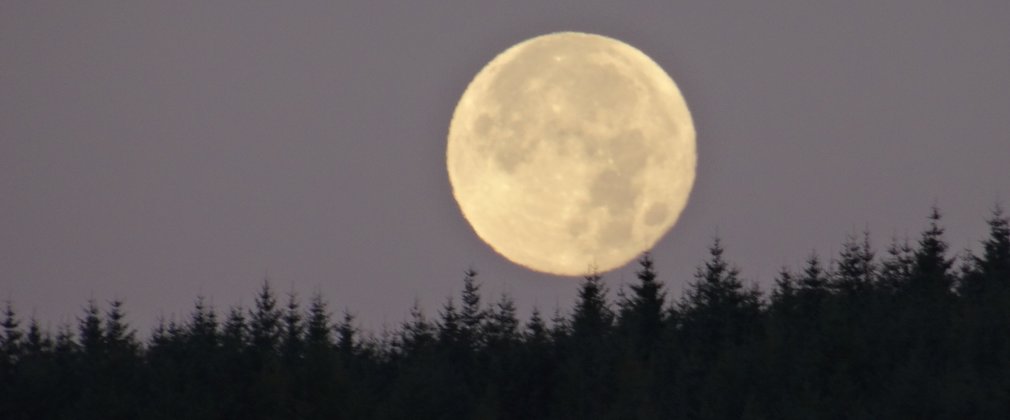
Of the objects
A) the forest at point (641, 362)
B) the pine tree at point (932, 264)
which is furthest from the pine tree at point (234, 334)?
the pine tree at point (932, 264)

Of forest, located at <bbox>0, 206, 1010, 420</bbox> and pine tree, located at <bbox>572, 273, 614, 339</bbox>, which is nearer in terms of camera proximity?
forest, located at <bbox>0, 206, 1010, 420</bbox>

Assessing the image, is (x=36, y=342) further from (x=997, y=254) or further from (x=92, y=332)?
(x=997, y=254)

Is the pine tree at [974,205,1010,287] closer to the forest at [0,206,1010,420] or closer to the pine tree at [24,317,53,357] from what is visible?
the forest at [0,206,1010,420]

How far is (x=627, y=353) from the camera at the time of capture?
203 feet

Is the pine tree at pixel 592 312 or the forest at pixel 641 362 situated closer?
the forest at pixel 641 362

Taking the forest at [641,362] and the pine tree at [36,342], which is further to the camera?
the pine tree at [36,342]

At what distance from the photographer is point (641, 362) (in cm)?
6475

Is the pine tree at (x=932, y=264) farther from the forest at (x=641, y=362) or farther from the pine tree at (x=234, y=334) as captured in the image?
the pine tree at (x=234, y=334)

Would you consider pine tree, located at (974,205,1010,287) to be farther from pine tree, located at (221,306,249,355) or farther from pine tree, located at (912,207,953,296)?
pine tree, located at (221,306,249,355)

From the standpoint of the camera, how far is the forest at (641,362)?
56.9 metres

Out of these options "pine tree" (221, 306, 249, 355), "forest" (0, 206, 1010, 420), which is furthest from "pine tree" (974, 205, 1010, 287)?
"pine tree" (221, 306, 249, 355)

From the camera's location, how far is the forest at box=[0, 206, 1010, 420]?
56938 millimetres

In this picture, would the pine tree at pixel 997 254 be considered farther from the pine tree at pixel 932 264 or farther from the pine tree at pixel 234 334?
the pine tree at pixel 234 334

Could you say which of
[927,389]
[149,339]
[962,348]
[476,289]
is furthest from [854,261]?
[149,339]
